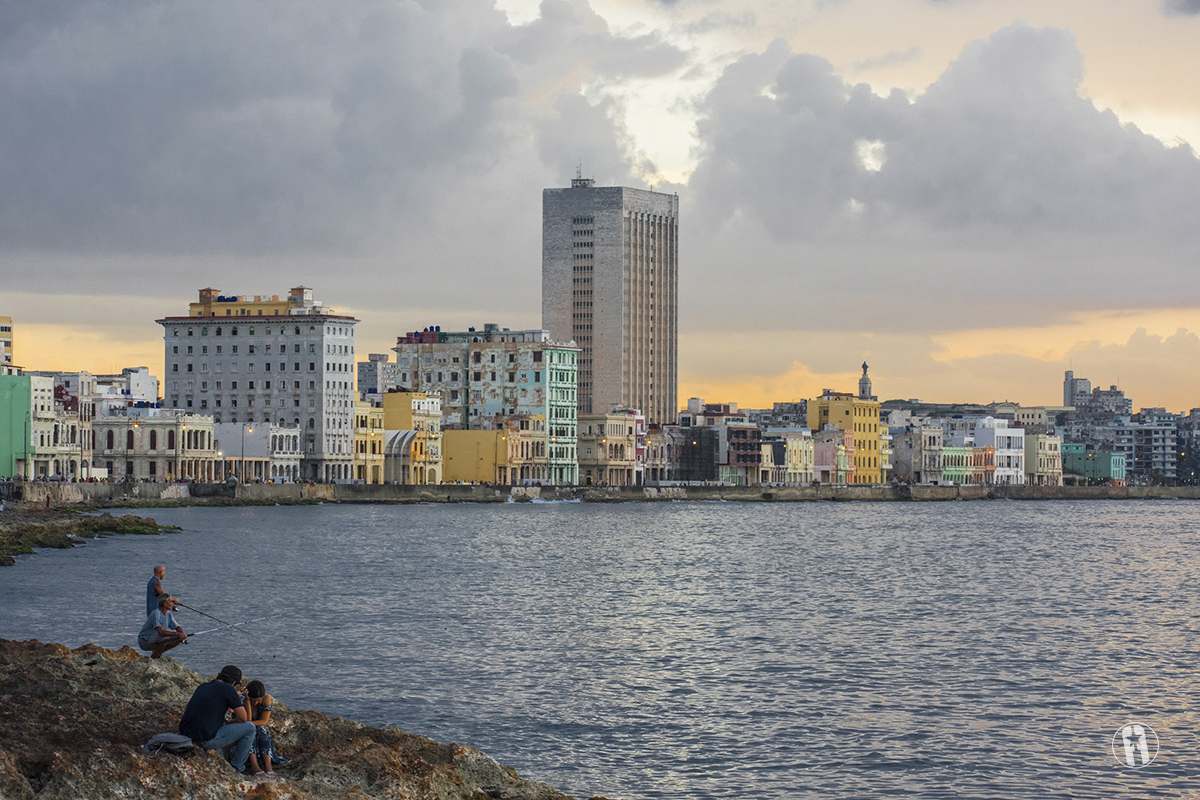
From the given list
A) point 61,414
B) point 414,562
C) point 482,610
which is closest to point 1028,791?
point 482,610

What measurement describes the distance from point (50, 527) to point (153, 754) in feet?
228

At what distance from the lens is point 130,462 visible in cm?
14325

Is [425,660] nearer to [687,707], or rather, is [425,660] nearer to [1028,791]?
[687,707]

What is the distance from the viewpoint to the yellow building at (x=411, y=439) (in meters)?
164

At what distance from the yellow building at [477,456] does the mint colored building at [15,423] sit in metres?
50.7

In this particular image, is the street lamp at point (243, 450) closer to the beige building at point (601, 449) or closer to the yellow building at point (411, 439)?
the yellow building at point (411, 439)

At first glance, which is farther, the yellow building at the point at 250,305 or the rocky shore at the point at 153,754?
the yellow building at the point at 250,305

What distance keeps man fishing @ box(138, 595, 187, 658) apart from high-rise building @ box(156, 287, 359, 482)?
424ft

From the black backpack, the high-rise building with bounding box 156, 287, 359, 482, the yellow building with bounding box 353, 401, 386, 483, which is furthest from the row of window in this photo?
the black backpack

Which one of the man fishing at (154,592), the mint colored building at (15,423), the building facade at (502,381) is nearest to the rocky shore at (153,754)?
the man fishing at (154,592)

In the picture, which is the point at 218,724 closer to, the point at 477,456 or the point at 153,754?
the point at 153,754

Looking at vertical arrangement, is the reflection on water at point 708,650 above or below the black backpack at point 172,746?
below

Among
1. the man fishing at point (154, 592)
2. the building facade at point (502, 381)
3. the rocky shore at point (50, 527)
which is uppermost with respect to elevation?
the building facade at point (502, 381)

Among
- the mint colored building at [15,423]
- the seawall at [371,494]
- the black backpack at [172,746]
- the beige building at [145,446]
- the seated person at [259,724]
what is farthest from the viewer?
the beige building at [145,446]
